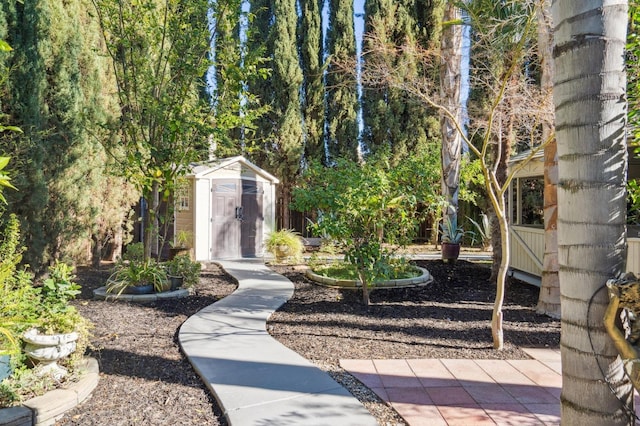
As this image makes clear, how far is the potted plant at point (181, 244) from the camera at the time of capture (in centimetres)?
942

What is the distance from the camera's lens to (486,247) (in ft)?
48.2

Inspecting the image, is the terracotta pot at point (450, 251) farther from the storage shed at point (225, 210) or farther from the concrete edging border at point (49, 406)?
the concrete edging border at point (49, 406)

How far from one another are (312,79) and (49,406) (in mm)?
17642

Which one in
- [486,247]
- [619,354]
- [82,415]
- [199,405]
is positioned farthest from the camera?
[486,247]

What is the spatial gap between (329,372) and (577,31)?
3064mm

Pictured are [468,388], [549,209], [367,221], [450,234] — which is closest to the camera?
[468,388]

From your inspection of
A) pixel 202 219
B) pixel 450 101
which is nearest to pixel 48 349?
pixel 202 219

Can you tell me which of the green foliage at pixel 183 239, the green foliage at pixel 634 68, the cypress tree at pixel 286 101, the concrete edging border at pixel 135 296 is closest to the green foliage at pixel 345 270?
the concrete edging border at pixel 135 296

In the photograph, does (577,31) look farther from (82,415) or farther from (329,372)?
(82,415)

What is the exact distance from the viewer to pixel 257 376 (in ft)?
11.4

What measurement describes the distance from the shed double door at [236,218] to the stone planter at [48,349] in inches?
332

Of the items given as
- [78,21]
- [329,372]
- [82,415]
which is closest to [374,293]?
[329,372]

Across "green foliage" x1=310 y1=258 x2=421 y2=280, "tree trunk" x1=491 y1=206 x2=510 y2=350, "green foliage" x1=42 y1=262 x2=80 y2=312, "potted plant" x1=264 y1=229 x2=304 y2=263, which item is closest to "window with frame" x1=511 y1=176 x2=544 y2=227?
"green foliage" x1=310 y1=258 x2=421 y2=280

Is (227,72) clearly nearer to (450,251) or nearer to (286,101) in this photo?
(450,251)
